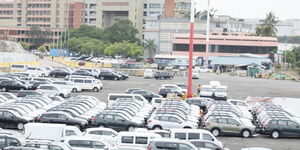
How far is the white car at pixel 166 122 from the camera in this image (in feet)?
85.4

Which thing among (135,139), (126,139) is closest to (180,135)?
(135,139)

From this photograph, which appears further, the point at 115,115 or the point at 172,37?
the point at 172,37

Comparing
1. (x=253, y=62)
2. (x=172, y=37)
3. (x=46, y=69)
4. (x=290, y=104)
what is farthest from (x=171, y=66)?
(x=290, y=104)

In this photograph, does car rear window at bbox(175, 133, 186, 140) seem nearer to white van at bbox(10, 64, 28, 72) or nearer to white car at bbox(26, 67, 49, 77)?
white car at bbox(26, 67, 49, 77)

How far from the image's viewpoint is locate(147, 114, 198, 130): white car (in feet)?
85.4

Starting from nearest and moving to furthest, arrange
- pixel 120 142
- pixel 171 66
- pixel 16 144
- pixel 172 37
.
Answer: pixel 16 144
pixel 120 142
pixel 171 66
pixel 172 37

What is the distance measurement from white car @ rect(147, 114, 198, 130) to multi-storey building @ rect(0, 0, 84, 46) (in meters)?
108

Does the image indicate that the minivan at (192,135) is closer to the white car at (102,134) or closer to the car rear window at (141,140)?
the car rear window at (141,140)

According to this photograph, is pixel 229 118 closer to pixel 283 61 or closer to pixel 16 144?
pixel 16 144

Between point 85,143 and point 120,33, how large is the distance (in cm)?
9611

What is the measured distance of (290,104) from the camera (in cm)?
3703

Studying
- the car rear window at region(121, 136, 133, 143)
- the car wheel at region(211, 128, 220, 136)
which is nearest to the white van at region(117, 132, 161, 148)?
the car rear window at region(121, 136, 133, 143)

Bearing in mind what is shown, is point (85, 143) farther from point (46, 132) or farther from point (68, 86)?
point (68, 86)

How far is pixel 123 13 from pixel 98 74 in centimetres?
7483
